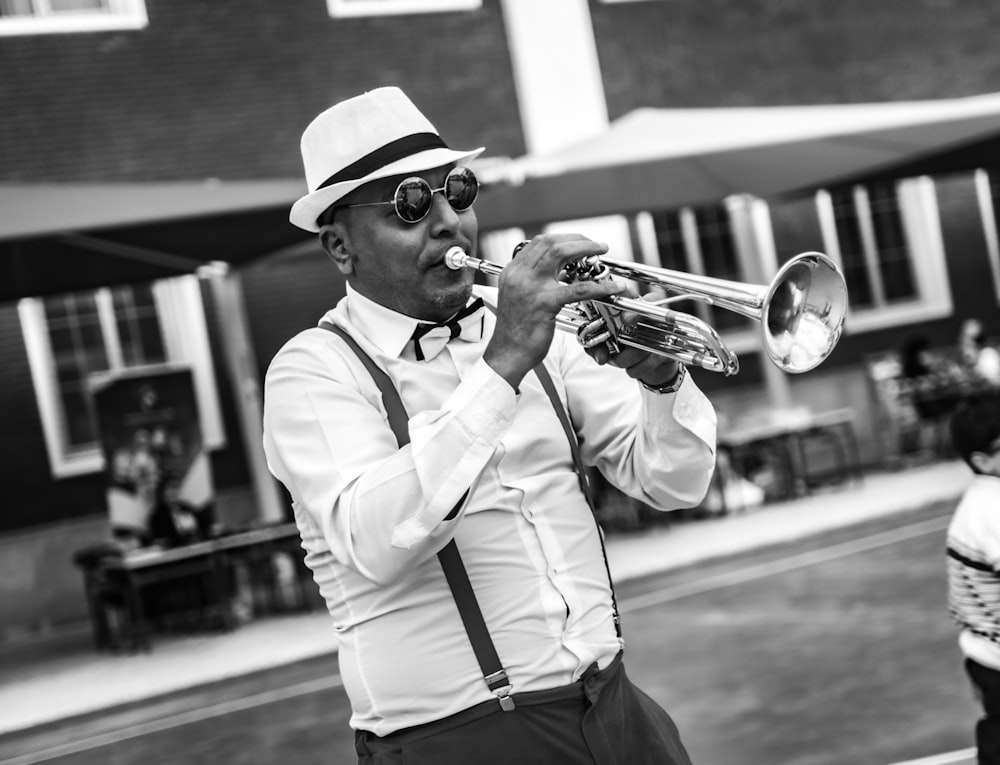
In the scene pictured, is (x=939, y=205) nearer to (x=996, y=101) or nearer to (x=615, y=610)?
(x=996, y=101)

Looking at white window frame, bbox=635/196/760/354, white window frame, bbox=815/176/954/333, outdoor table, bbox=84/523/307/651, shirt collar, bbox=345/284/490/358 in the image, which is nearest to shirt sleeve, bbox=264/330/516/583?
shirt collar, bbox=345/284/490/358

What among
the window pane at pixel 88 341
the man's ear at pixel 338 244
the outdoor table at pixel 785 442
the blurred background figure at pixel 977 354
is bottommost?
the outdoor table at pixel 785 442

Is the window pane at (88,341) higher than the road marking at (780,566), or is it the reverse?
the window pane at (88,341)

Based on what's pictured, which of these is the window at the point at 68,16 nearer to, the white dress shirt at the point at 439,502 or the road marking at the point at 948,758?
the road marking at the point at 948,758

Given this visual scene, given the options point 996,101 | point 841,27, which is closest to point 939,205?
point 841,27

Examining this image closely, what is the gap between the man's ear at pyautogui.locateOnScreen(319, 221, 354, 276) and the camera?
7.82 feet

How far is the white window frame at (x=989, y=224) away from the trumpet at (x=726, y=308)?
15.8 metres

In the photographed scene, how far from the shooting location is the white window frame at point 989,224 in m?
16.9

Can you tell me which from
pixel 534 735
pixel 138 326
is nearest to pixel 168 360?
pixel 138 326

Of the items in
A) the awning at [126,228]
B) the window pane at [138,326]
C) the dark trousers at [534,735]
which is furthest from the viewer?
the window pane at [138,326]

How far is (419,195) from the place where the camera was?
2.25m

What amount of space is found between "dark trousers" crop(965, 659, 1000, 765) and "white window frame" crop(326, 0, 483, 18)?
1162cm

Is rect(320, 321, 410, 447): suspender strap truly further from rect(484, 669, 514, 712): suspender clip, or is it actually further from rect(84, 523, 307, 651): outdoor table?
rect(84, 523, 307, 651): outdoor table

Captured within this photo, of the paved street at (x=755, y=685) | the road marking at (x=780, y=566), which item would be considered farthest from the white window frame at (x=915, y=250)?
the paved street at (x=755, y=685)
